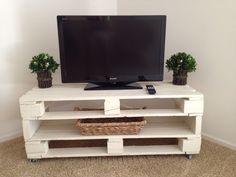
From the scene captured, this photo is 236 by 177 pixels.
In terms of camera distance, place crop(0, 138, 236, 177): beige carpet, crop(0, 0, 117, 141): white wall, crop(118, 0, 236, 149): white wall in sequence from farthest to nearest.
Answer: crop(0, 0, 117, 141): white wall < crop(118, 0, 236, 149): white wall < crop(0, 138, 236, 177): beige carpet

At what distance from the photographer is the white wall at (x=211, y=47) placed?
181cm

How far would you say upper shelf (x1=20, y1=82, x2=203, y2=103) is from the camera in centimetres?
163

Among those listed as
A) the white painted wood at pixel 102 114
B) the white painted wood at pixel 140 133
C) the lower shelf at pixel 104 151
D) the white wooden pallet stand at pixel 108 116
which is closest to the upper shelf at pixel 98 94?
the white wooden pallet stand at pixel 108 116

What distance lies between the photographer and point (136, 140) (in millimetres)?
2043

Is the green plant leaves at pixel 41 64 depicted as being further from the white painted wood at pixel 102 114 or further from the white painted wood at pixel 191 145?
the white painted wood at pixel 191 145

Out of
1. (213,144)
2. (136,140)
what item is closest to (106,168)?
(136,140)

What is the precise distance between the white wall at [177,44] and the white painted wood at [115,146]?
84cm

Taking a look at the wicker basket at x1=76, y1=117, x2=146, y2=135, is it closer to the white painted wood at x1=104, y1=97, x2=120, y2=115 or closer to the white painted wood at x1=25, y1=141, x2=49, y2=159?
the white painted wood at x1=104, y1=97, x2=120, y2=115

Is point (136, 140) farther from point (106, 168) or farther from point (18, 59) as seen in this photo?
point (18, 59)

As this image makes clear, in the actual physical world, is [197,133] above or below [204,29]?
below

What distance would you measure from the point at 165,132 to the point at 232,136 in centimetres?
58

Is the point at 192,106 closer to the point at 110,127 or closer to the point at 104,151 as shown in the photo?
the point at 110,127

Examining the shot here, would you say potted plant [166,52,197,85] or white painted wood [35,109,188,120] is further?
potted plant [166,52,197,85]

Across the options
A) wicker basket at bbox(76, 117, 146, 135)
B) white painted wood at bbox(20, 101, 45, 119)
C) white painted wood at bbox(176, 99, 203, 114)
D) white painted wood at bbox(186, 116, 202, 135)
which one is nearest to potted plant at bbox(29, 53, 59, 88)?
white painted wood at bbox(20, 101, 45, 119)
